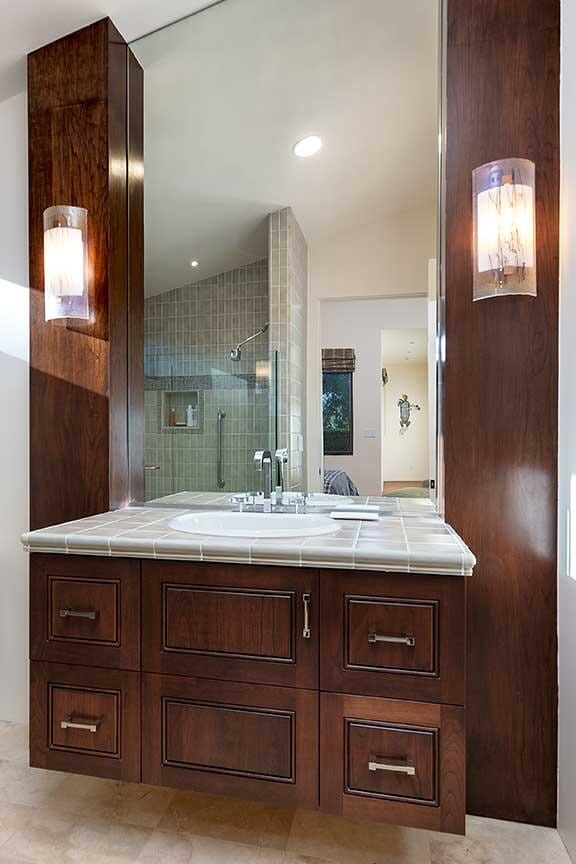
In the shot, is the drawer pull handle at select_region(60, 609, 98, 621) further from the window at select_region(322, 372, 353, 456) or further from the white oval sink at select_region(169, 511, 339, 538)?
the window at select_region(322, 372, 353, 456)

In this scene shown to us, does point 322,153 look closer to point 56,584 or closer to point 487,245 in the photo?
point 487,245

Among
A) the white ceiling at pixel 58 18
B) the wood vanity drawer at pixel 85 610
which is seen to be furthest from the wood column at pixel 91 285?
the wood vanity drawer at pixel 85 610

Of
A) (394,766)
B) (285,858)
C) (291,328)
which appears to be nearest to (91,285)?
(291,328)

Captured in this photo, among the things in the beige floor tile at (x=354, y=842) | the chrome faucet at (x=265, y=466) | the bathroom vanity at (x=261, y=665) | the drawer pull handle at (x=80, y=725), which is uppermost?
the chrome faucet at (x=265, y=466)

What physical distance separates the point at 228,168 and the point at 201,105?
0.88 feet

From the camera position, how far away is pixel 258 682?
4.74ft

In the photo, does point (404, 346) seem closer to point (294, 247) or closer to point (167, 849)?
point (294, 247)

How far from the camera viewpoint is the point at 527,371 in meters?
1.74

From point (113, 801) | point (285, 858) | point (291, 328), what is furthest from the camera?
point (291, 328)

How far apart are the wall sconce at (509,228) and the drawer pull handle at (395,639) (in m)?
1.04

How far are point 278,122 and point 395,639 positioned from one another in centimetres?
194

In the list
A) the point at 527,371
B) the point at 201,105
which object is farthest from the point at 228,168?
the point at 527,371

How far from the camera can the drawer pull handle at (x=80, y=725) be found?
1543 mm

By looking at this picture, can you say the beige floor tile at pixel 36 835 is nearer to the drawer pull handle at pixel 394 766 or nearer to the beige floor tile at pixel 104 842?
the beige floor tile at pixel 104 842
